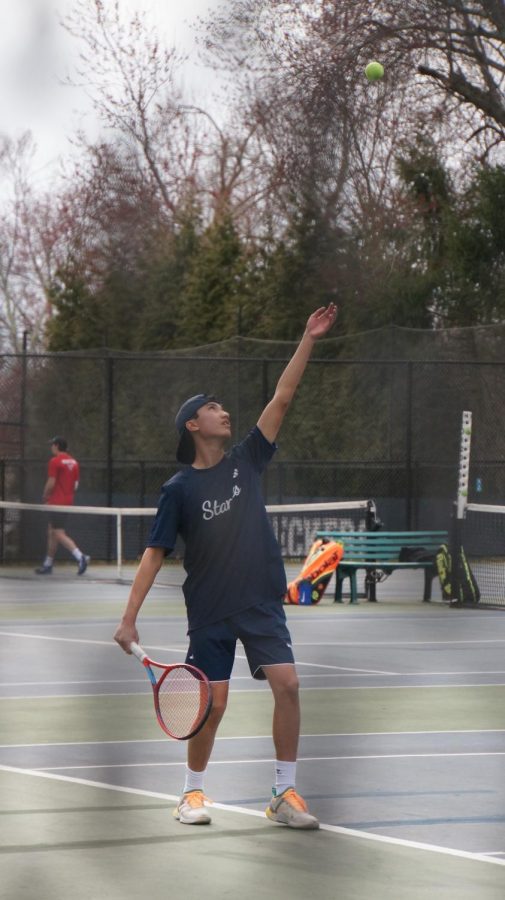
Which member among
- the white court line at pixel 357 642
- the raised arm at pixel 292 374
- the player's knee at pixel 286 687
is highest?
the raised arm at pixel 292 374

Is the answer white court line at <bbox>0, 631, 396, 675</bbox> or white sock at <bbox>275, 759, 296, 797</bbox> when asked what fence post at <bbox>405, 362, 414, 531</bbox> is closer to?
white court line at <bbox>0, 631, 396, 675</bbox>

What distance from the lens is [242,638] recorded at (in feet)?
13.2

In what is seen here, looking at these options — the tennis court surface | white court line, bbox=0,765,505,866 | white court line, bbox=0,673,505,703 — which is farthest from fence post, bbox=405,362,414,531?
white court line, bbox=0,765,505,866

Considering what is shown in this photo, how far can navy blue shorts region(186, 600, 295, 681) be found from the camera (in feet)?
13.2

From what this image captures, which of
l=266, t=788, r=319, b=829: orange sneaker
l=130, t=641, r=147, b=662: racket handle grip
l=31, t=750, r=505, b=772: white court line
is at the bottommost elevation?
l=31, t=750, r=505, b=772: white court line

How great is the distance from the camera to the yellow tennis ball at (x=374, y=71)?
2010 mm

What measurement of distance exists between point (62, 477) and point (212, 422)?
1154cm

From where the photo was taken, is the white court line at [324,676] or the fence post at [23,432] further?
the fence post at [23,432]

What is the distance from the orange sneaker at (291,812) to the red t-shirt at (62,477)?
11.2 metres

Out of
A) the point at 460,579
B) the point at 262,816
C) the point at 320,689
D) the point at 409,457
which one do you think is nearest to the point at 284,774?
the point at 262,816

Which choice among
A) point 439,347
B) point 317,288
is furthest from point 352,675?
point 317,288

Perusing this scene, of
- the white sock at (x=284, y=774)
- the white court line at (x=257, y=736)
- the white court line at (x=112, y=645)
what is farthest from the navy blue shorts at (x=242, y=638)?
the white court line at (x=112, y=645)

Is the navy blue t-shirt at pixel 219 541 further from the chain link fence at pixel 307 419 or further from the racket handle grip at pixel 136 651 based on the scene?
the chain link fence at pixel 307 419

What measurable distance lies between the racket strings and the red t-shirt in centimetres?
1129
